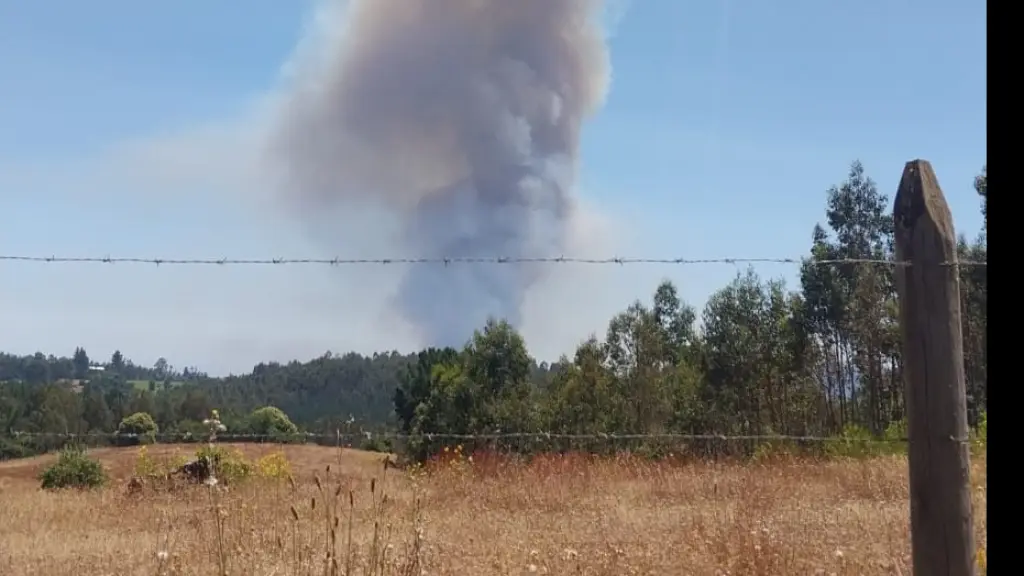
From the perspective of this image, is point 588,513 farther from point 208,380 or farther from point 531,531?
point 208,380

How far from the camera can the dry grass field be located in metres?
4.67

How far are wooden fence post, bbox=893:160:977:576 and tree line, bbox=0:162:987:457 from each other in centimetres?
23

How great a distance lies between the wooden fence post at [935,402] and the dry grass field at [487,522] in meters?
1.35

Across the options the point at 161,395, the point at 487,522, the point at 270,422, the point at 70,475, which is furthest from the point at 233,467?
the point at 70,475

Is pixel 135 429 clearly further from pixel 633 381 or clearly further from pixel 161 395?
pixel 633 381

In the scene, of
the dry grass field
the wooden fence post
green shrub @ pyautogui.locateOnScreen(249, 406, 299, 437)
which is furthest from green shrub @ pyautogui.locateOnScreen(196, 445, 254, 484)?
the wooden fence post

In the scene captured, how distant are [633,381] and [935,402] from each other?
48.6 ft

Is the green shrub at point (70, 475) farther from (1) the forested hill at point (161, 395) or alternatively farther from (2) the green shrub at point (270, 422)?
(2) the green shrub at point (270, 422)

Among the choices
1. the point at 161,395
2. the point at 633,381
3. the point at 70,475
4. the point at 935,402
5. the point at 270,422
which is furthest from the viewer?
the point at 633,381

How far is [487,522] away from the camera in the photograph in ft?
20.7

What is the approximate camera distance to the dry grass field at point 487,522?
4.67 m

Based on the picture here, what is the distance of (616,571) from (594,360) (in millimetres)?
20008

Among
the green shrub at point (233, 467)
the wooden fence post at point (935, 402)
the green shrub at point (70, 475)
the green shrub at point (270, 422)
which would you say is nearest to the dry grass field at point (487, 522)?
the green shrub at point (233, 467)

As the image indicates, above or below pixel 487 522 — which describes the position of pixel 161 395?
above
